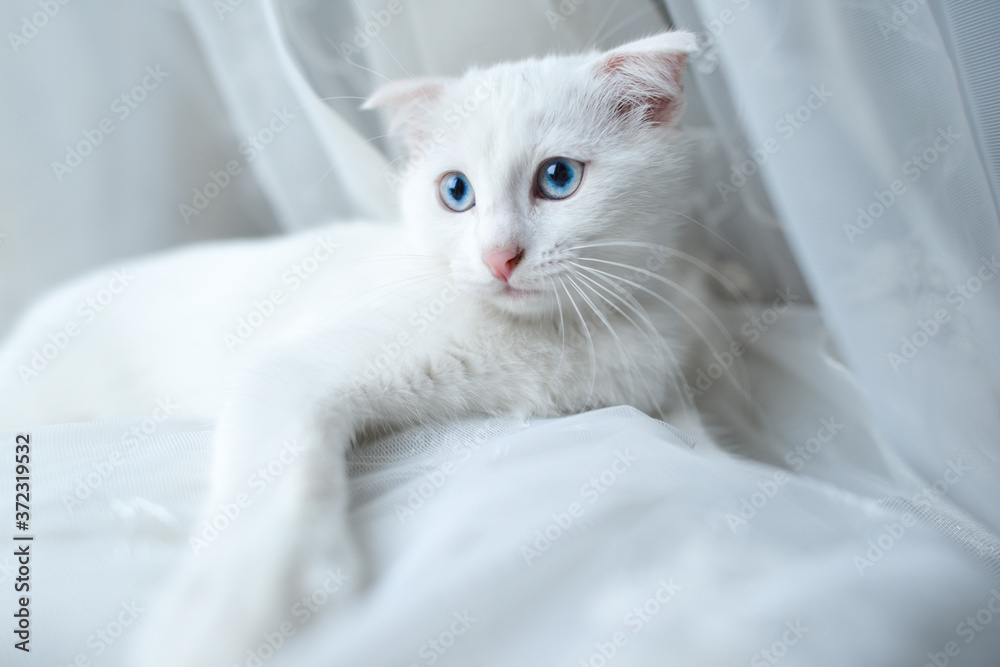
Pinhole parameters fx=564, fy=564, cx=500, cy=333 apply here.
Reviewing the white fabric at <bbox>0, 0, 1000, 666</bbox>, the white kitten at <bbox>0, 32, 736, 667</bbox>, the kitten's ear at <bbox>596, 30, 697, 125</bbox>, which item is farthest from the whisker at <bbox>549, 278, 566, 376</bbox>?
the kitten's ear at <bbox>596, 30, 697, 125</bbox>

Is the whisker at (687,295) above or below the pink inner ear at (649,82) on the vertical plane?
below

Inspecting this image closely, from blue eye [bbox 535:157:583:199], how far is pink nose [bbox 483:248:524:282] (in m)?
0.14

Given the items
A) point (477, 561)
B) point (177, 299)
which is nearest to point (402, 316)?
point (477, 561)

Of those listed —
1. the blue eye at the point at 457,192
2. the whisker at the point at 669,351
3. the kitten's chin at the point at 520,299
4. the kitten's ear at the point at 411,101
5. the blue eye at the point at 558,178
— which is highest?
the kitten's ear at the point at 411,101

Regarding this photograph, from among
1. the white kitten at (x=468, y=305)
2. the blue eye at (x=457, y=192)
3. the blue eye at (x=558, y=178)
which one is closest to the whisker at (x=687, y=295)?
the white kitten at (x=468, y=305)

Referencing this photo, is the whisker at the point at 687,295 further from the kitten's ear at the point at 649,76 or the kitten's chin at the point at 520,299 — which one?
the kitten's ear at the point at 649,76

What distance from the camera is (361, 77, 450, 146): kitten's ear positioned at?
3.31ft

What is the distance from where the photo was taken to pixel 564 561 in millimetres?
575

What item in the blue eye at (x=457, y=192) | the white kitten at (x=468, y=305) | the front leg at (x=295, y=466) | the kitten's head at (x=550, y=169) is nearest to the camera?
the front leg at (x=295, y=466)

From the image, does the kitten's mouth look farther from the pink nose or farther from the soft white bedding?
the soft white bedding

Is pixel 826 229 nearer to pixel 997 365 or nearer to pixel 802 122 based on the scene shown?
pixel 802 122

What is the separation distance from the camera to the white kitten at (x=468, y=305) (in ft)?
2.49

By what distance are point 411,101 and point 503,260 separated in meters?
0.41

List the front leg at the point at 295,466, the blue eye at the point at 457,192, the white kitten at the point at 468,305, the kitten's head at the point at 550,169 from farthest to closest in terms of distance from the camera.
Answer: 1. the blue eye at the point at 457,192
2. the kitten's head at the point at 550,169
3. the white kitten at the point at 468,305
4. the front leg at the point at 295,466
